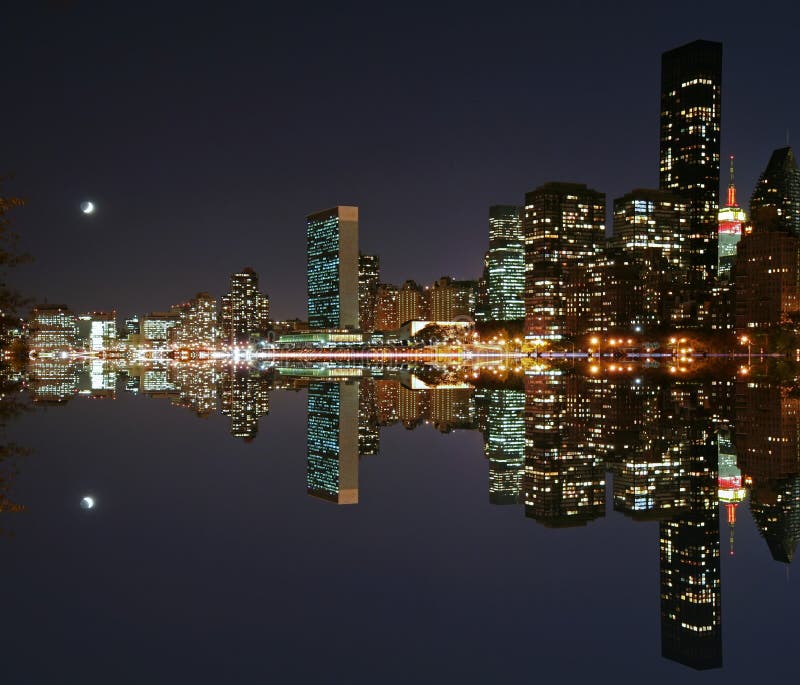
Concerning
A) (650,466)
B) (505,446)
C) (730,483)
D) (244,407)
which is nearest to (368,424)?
(505,446)

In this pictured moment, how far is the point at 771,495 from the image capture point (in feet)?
37.3

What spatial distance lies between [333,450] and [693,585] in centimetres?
944

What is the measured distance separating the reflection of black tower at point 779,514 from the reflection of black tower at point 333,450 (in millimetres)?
5041

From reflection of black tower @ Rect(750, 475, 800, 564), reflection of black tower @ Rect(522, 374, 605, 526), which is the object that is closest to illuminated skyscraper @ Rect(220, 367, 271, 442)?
reflection of black tower @ Rect(522, 374, 605, 526)

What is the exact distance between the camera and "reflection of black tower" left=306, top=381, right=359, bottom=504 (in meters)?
11.7

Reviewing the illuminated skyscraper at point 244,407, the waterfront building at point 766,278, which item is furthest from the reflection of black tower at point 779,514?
the waterfront building at point 766,278

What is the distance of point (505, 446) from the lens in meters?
16.9

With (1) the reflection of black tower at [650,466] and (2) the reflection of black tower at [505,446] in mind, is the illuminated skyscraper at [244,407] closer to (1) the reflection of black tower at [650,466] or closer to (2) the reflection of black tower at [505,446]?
(2) the reflection of black tower at [505,446]

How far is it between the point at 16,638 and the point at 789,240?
16224 centimetres

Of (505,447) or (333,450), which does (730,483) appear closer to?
(505,447)

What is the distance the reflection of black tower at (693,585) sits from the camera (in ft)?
20.4

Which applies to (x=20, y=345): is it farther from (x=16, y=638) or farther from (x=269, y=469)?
(x=16, y=638)

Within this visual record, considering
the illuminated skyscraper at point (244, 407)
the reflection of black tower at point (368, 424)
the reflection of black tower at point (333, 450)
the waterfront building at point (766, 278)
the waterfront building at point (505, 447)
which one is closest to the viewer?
the reflection of black tower at point (333, 450)

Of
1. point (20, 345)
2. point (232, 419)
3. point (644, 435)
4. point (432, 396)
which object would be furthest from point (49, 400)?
point (20, 345)
